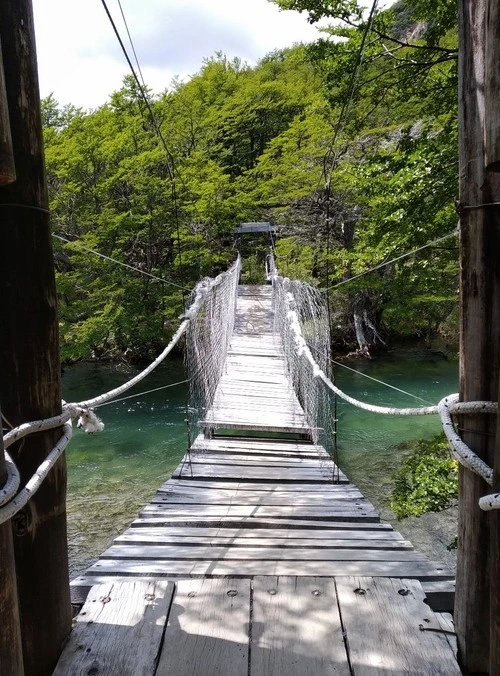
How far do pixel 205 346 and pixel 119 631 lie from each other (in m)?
3.57

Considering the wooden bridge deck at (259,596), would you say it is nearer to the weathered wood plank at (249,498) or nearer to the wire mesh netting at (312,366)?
the weathered wood plank at (249,498)

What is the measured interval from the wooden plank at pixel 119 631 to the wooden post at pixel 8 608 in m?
0.23

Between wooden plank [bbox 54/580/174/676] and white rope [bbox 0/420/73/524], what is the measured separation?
1.14 feet

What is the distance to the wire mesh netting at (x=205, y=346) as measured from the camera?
3.29 m

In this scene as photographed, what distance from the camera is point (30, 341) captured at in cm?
84

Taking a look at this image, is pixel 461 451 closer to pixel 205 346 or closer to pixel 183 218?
pixel 205 346

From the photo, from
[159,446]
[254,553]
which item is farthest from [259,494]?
[159,446]

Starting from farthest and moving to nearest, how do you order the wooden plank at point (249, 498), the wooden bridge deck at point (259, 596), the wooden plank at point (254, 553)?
the wooden plank at point (249, 498)
the wooden plank at point (254, 553)
the wooden bridge deck at point (259, 596)

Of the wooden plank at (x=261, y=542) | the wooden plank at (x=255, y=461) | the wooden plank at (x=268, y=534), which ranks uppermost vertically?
the wooden plank at (x=261, y=542)

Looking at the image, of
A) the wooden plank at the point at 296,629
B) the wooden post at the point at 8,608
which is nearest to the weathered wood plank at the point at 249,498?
the wooden plank at the point at 296,629

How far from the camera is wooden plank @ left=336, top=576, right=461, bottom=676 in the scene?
87 cm

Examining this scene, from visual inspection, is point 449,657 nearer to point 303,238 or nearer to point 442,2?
point 442,2

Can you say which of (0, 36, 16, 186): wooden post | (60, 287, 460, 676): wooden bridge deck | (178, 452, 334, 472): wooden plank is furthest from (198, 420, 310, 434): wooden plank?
(0, 36, 16, 186): wooden post

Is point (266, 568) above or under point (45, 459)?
under
